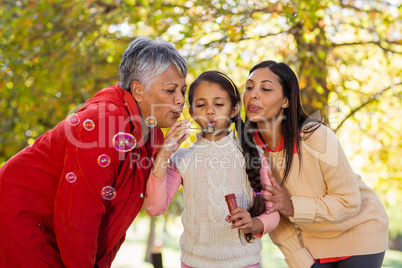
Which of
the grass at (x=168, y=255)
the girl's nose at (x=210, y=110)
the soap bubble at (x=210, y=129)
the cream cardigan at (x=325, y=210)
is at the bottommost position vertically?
the grass at (x=168, y=255)

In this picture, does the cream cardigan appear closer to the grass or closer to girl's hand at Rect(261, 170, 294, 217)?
girl's hand at Rect(261, 170, 294, 217)

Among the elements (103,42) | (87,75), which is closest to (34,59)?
(87,75)

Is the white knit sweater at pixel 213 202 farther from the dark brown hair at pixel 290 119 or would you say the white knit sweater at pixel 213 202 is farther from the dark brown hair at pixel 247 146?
the dark brown hair at pixel 290 119

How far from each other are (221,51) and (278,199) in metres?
3.46

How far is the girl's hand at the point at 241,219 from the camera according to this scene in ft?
6.49

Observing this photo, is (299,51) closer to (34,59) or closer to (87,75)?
(87,75)

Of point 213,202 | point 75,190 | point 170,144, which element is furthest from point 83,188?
point 213,202

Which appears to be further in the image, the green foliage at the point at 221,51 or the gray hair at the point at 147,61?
the green foliage at the point at 221,51

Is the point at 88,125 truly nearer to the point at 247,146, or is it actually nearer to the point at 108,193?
the point at 108,193

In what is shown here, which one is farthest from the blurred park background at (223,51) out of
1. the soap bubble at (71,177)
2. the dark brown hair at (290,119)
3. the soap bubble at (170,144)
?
the soap bubble at (71,177)

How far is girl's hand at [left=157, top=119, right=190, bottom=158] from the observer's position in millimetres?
2021

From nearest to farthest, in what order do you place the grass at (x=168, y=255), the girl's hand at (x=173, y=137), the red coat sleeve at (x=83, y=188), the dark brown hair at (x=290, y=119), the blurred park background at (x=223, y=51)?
the red coat sleeve at (x=83, y=188) → the girl's hand at (x=173, y=137) → the dark brown hair at (x=290, y=119) → the blurred park background at (x=223, y=51) → the grass at (x=168, y=255)

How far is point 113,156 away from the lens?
76.1 inches

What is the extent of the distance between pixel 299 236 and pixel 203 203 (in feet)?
2.28
